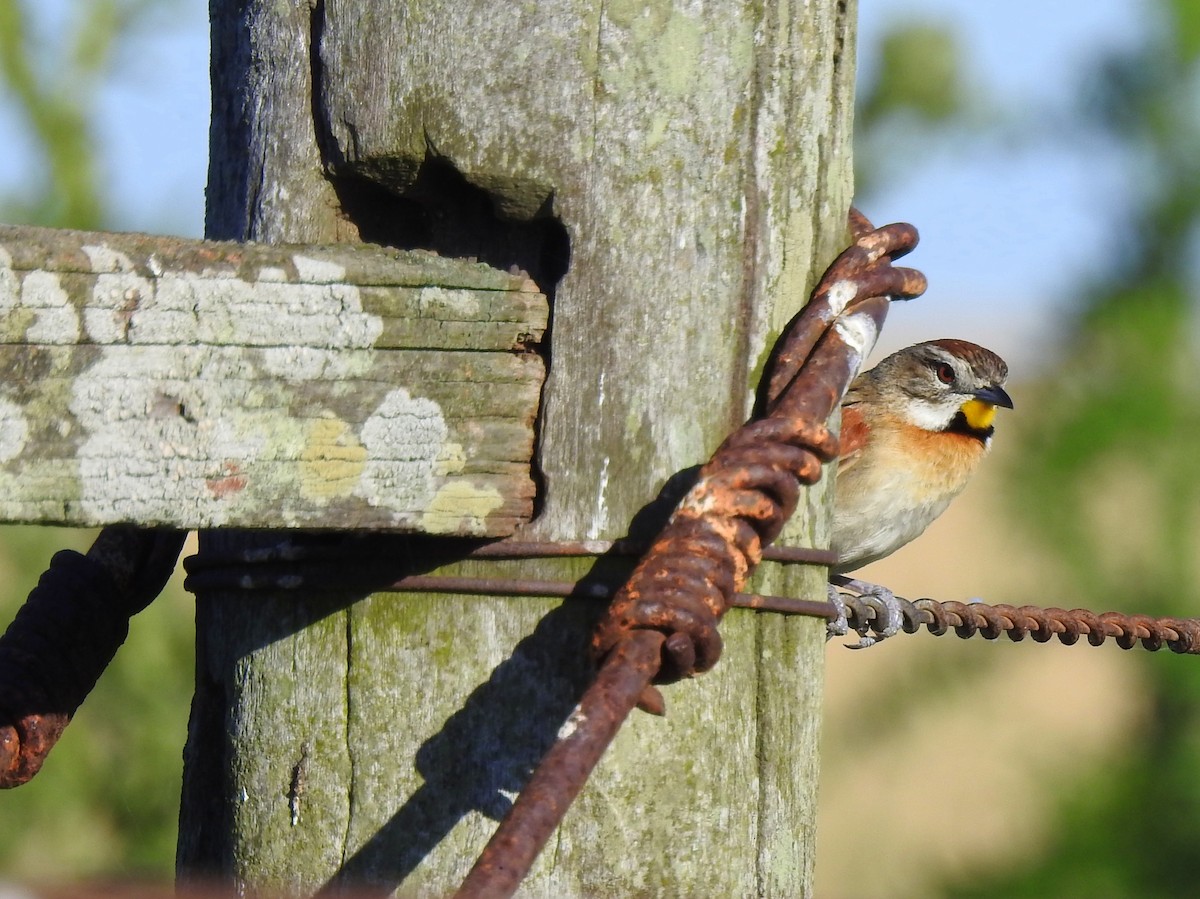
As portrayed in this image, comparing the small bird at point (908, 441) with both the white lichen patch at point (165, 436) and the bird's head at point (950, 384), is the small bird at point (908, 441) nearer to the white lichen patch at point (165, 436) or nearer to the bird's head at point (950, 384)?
the bird's head at point (950, 384)

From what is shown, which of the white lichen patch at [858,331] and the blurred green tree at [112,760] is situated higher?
the white lichen patch at [858,331]

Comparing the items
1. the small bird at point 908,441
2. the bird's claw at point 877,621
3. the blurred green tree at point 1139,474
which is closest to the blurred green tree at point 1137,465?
the blurred green tree at point 1139,474

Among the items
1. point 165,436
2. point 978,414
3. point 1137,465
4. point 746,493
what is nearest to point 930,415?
point 978,414

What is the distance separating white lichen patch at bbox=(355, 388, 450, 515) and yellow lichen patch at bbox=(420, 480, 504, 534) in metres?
0.01

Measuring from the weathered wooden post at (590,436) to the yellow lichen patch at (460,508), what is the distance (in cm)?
8

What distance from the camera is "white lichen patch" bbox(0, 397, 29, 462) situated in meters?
1.59

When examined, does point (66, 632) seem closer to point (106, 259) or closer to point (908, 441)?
point (106, 259)

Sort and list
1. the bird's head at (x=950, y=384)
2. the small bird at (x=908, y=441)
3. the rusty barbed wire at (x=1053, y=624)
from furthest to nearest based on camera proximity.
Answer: the bird's head at (x=950, y=384) < the small bird at (x=908, y=441) < the rusty barbed wire at (x=1053, y=624)

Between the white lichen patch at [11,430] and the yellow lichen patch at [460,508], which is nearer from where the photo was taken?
the white lichen patch at [11,430]

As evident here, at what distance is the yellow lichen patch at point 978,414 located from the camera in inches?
238

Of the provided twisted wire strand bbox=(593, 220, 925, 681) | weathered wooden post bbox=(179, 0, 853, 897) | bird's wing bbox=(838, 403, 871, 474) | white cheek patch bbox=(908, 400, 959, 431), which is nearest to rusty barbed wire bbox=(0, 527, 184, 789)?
weathered wooden post bbox=(179, 0, 853, 897)

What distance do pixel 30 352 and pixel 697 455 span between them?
2.45 ft

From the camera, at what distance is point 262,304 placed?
1706 mm

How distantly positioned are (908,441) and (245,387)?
4104 mm
